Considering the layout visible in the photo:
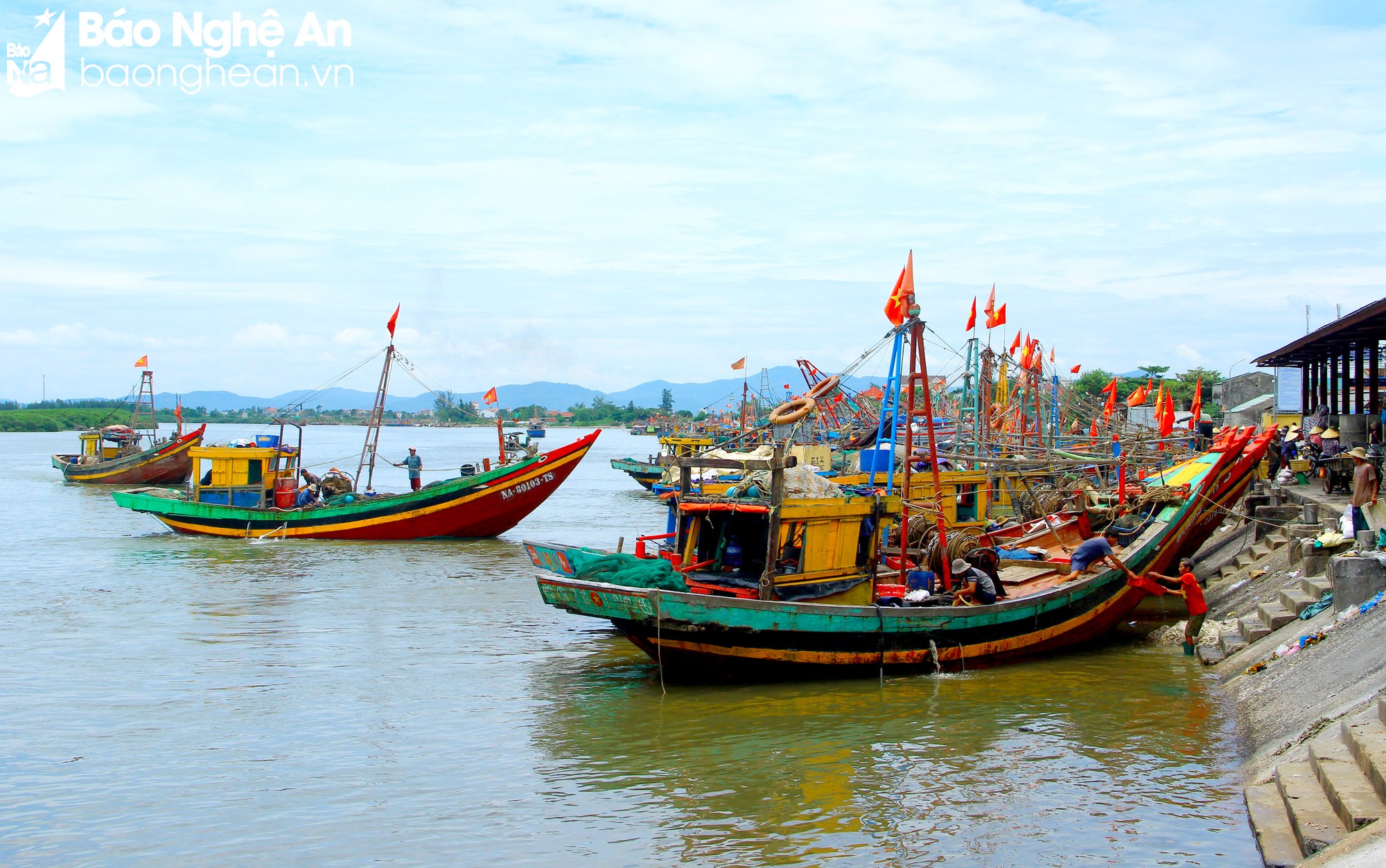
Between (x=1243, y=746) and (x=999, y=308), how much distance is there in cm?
1849

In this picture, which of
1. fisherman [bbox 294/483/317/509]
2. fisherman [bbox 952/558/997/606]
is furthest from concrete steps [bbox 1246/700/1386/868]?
fisherman [bbox 294/483/317/509]

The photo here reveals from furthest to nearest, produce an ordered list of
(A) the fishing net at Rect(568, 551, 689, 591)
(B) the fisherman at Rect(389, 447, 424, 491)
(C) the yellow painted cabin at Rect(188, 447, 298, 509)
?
1. (B) the fisherman at Rect(389, 447, 424, 491)
2. (C) the yellow painted cabin at Rect(188, 447, 298, 509)
3. (A) the fishing net at Rect(568, 551, 689, 591)

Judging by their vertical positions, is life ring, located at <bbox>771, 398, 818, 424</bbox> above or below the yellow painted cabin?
above

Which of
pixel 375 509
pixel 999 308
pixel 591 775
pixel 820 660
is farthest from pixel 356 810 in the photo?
pixel 999 308

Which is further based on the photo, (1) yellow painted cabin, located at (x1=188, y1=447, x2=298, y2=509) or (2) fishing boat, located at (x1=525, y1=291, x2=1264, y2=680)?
(1) yellow painted cabin, located at (x1=188, y1=447, x2=298, y2=509)

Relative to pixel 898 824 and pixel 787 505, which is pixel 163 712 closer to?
pixel 787 505

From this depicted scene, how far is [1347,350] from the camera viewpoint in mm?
23031

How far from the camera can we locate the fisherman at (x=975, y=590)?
44.0 feet

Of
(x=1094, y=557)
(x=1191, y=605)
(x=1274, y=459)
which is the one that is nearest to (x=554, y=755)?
(x=1094, y=557)

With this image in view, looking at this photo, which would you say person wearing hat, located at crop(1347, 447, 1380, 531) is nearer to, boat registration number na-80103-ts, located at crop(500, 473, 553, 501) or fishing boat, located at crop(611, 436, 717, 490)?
boat registration number na-80103-ts, located at crop(500, 473, 553, 501)

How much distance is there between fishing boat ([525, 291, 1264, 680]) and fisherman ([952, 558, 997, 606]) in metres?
0.13

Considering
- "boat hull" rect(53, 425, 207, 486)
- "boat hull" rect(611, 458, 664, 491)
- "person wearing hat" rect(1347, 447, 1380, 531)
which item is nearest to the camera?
"person wearing hat" rect(1347, 447, 1380, 531)

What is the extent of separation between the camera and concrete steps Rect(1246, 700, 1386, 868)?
625 cm

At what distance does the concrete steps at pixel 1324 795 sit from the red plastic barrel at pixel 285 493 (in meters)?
26.4
